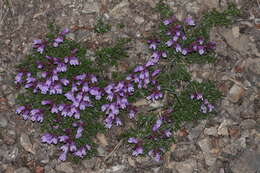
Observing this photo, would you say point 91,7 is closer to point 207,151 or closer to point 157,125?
point 157,125

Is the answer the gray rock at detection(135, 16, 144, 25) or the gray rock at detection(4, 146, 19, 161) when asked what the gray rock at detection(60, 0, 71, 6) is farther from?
the gray rock at detection(4, 146, 19, 161)

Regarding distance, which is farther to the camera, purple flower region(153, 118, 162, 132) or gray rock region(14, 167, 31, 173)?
gray rock region(14, 167, 31, 173)

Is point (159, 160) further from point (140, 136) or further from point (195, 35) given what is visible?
point (195, 35)

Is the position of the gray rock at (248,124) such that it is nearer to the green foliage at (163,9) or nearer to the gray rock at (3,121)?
the green foliage at (163,9)

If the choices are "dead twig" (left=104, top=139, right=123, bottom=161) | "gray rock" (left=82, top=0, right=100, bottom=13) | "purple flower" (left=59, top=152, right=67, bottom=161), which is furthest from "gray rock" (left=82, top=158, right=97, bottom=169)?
"gray rock" (left=82, top=0, right=100, bottom=13)

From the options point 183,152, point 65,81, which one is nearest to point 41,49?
point 65,81

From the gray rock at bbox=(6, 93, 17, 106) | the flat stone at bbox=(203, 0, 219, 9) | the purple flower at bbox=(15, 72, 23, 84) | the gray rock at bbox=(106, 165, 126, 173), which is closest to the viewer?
the gray rock at bbox=(106, 165, 126, 173)

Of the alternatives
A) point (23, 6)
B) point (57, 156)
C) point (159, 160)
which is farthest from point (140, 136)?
point (23, 6)
